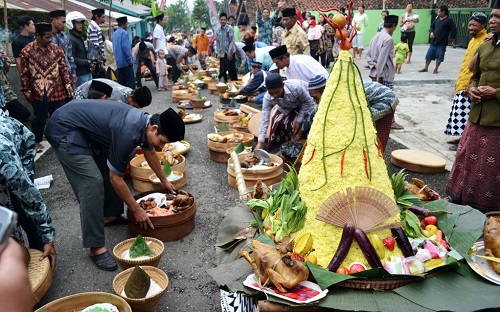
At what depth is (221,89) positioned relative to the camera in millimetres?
11711

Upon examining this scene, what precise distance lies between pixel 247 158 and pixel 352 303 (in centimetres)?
342

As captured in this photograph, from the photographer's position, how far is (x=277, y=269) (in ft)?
8.40

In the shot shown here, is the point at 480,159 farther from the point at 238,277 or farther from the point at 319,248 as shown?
the point at 238,277

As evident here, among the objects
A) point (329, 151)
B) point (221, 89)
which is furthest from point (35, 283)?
point (221, 89)

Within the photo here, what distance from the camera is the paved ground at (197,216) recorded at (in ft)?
11.9

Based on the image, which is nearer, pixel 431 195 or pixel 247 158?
pixel 431 195

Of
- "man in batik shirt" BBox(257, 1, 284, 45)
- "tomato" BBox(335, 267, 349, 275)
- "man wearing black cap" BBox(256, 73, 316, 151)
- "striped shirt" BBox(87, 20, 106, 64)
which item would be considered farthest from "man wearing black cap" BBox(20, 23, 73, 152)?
"man in batik shirt" BBox(257, 1, 284, 45)

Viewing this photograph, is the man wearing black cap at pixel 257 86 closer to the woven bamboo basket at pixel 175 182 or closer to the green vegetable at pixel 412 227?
the woven bamboo basket at pixel 175 182

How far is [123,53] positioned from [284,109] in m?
6.58

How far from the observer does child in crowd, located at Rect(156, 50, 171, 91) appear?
42.7 ft

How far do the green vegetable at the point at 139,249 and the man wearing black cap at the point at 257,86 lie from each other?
562cm

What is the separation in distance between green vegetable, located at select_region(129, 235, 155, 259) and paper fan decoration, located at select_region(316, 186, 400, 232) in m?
1.76

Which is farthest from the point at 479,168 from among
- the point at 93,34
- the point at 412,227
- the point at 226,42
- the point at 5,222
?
the point at 226,42

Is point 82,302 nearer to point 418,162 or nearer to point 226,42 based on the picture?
point 418,162
